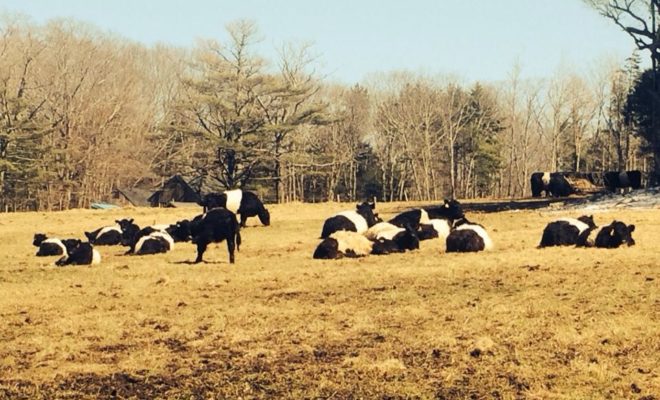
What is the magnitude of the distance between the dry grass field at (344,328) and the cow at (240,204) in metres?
11.8

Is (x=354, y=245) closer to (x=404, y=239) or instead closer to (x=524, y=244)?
(x=404, y=239)

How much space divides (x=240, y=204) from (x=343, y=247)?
40.1 ft

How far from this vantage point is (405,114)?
7594 cm

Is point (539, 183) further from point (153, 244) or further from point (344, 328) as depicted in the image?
point (344, 328)

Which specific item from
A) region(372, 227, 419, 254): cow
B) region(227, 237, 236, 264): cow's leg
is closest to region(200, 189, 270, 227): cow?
region(372, 227, 419, 254): cow

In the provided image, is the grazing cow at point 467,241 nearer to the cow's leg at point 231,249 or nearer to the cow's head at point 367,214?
the cow's leg at point 231,249

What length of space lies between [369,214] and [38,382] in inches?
687

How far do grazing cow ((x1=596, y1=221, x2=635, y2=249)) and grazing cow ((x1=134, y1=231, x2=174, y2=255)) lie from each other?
432 inches

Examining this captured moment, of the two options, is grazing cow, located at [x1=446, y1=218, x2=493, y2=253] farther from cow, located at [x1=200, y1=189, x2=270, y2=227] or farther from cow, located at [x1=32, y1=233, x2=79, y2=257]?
cow, located at [x1=200, y1=189, x2=270, y2=227]

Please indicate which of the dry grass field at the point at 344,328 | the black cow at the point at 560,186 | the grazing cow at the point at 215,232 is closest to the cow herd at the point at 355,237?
the grazing cow at the point at 215,232

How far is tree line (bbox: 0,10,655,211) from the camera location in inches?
2131

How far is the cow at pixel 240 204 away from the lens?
2798 centimetres

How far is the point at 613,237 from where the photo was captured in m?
15.7

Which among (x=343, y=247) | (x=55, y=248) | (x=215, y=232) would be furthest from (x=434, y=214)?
(x=55, y=248)
